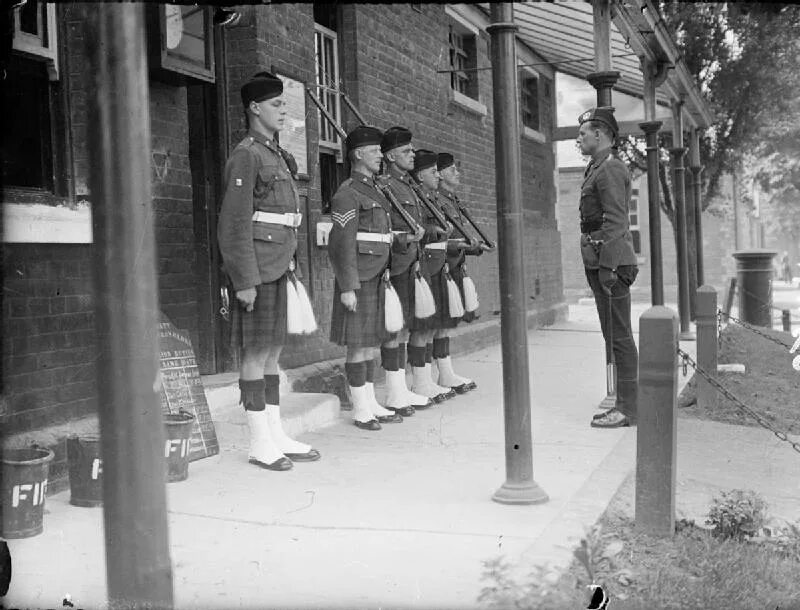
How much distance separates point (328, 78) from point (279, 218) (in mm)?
3407

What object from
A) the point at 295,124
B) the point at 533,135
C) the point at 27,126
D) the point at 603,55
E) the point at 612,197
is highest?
the point at 533,135

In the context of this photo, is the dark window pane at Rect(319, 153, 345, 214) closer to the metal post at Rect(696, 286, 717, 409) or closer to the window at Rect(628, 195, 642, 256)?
the metal post at Rect(696, 286, 717, 409)

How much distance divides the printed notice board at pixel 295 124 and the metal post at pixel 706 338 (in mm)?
3523

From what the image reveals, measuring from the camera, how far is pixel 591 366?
11062 millimetres

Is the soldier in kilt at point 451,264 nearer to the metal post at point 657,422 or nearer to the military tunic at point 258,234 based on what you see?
the military tunic at point 258,234

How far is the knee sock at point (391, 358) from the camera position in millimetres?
7566

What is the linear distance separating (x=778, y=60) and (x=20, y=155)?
15579 millimetres

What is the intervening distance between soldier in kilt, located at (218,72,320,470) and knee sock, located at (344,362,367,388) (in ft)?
3.86

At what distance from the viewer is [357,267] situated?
6973 millimetres

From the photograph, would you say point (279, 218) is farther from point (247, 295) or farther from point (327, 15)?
point (327, 15)

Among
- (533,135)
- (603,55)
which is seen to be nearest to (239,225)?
(603,55)

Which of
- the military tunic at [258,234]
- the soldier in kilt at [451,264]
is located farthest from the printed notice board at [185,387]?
the soldier in kilt at [451,264]

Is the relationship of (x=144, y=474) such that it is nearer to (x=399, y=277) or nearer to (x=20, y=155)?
(x=20, y=155)

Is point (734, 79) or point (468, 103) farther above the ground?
point (734, 79)
